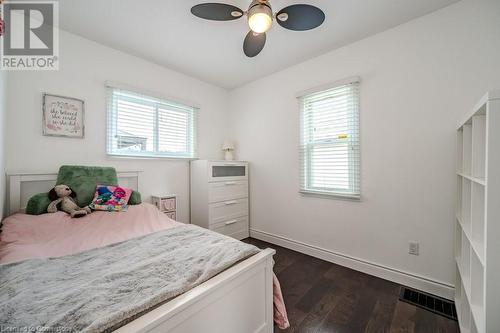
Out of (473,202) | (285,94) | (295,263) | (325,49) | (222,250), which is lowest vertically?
(295,263)

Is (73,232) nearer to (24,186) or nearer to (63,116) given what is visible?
(24,186)

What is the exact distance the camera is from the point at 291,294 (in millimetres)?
1750

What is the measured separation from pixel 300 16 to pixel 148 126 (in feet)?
7.25

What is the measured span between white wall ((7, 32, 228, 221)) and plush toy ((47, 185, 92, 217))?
0.32m

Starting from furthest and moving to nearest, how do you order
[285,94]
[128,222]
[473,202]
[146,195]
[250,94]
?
[250,94], [285,94], [146,195], [128,222], [473,202]

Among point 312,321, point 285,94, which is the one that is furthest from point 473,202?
point 285,94

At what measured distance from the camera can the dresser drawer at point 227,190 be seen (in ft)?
9.09

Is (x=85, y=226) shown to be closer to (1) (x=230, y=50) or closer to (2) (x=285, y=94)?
(1) (x=230, y=50)

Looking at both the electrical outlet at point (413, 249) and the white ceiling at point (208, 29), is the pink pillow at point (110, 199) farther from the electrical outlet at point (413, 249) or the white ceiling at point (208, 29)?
the electrical outlet at point (413, 249)

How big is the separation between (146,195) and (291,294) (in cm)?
207

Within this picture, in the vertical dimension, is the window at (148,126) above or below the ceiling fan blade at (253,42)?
below

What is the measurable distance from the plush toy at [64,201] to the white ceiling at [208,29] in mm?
1621

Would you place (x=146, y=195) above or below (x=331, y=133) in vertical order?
below

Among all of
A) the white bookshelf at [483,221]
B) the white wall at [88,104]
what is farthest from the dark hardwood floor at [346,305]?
the white wall at [88,104]
